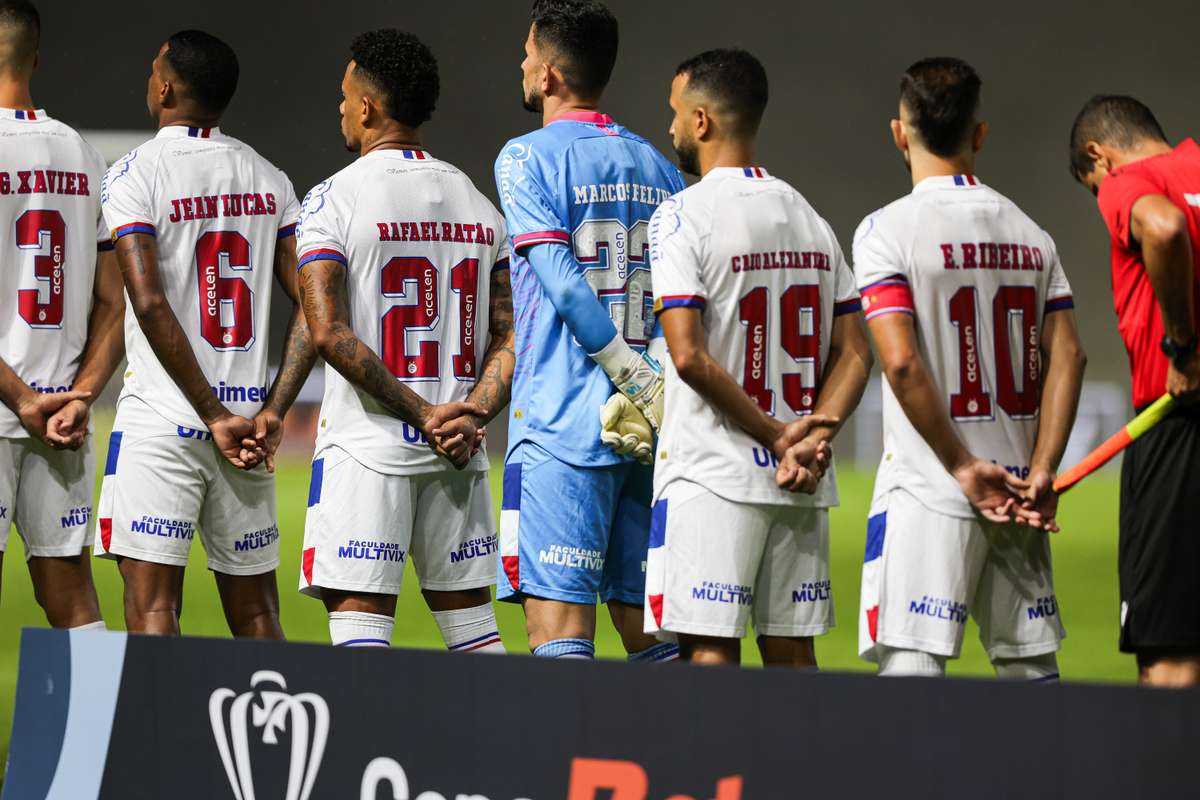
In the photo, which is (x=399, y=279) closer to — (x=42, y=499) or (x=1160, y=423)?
(x=42, y=499)

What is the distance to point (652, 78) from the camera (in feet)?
41.9

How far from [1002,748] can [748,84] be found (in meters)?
1.92

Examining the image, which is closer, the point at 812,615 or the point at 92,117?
the point at 812,615

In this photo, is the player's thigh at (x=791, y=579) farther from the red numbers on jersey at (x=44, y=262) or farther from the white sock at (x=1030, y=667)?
the red numbers on jersey at (x=44, y=262)

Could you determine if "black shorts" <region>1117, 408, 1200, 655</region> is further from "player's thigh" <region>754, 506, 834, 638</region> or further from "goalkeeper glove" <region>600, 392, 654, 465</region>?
"goalkeeper glove" <region>600, 392, 654, 465</region>

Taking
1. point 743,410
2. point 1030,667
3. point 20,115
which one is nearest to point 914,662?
point 1030,667

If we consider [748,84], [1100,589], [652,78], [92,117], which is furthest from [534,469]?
[92,117]

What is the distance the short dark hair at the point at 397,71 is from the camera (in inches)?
172

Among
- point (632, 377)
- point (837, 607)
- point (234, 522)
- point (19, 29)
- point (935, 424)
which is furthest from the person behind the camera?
point (837, 607)

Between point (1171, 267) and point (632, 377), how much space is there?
1.41 metres

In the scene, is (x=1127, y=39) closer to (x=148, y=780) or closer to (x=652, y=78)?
(x=652, y=78)

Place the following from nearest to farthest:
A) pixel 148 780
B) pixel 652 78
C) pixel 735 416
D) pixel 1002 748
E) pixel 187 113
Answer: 1. pixel 1002 748
2. pixel 148 780
3. pixel 735 416
4. pixel 187 113
5. pixel 652 78

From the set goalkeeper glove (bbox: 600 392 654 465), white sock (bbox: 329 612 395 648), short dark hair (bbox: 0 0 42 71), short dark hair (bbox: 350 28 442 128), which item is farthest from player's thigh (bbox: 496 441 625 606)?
short dark hair (bbox: 0 0 42 71)

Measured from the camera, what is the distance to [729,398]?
363 centimetres
